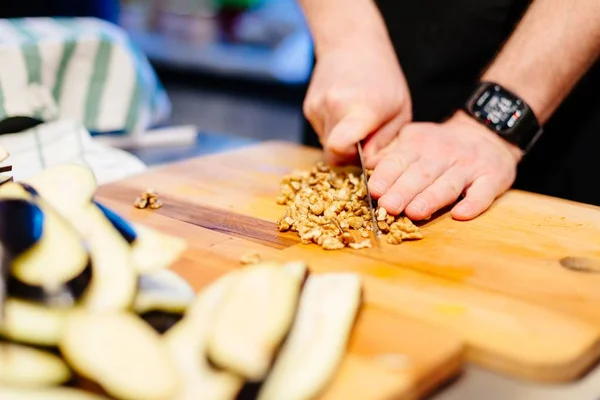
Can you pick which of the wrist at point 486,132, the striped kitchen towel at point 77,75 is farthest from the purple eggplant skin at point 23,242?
the wrist at point 486,132

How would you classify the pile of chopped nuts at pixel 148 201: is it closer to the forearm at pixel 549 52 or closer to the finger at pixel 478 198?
the finger at pixel 478 198

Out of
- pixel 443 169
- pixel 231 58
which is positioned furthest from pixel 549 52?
pixel 231 58

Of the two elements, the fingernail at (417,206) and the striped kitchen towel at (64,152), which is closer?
the fingernail at (417,206)

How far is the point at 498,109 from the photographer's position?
48.8 inches

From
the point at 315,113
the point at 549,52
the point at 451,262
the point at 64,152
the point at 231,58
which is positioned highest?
the point at 549,52

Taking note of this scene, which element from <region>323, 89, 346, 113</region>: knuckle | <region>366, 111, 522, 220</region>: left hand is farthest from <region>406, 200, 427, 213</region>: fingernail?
<region>323, 89, 346, 113</region>: knuckle

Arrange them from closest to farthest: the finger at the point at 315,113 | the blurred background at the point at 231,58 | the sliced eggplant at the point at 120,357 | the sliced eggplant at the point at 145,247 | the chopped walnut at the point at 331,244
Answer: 1. the sliced eggplant at the point at 120,357
2. the sliced eggplant at the point at 145,247
3. the chopped walnut at the point at 331,244
4. the finger at the point at 315,113
5. the blurred background at the point at 231,58

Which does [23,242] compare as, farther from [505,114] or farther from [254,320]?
[505,114]

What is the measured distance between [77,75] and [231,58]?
1.98 meters

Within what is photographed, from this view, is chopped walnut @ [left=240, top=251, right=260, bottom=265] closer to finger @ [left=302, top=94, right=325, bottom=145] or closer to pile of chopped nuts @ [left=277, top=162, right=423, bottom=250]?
pile of chopped nuts @ [left=277, top=162, right=423, bottom=250]

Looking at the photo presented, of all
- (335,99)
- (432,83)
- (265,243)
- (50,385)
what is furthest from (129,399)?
(432,83)

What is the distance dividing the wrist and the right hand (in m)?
0.11

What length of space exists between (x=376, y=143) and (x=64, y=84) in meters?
0.67

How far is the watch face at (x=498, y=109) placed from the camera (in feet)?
4.04
